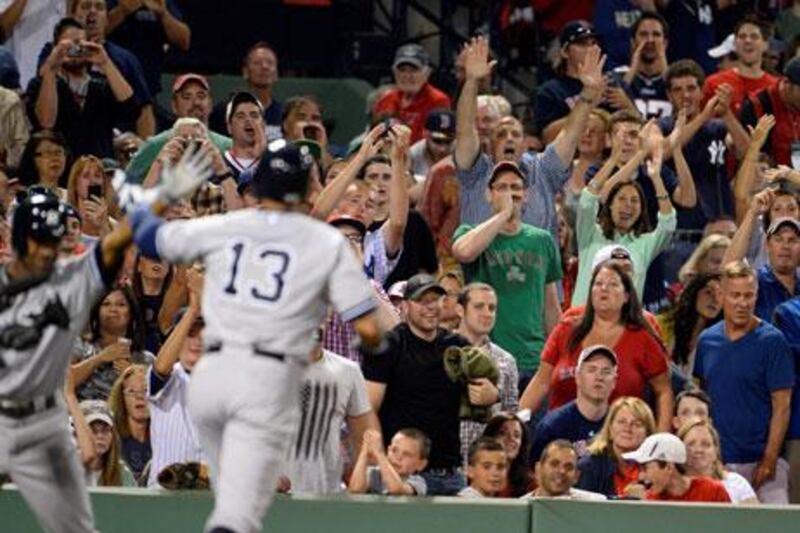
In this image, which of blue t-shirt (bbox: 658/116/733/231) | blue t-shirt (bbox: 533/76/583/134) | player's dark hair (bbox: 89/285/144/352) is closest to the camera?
player's dark hair (bbox: 89/285/144/352)

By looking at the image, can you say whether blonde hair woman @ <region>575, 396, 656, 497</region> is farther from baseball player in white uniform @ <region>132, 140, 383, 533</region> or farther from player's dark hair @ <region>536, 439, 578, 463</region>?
baseball player in white uniform @ <region>132, 140, 383, 533</region>

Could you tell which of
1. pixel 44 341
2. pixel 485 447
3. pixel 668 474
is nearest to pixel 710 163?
pixel 668 474

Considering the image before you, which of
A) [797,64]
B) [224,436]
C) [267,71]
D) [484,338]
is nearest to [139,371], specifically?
[484,338]

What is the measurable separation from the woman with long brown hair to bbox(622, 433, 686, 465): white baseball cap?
106cm

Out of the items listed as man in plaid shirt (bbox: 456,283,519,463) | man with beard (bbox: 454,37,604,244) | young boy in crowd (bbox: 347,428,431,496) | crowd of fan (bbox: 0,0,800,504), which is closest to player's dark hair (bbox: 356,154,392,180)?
crowd of fan (bbox: 0,0,800,504)

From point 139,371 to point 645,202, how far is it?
358 cm

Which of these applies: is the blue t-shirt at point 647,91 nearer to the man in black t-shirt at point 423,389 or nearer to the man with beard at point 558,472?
the man in black t-shirt at point 423,389

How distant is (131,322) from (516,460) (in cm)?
250

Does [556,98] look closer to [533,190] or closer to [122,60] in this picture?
[533,190]

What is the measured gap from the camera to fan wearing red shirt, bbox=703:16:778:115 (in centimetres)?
1689

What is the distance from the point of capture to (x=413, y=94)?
56.1 feet

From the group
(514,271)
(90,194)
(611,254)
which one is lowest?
(514,271)

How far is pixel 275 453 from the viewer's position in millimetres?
9688

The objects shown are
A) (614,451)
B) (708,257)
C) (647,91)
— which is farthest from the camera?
(647,91)
